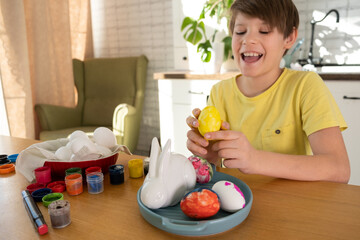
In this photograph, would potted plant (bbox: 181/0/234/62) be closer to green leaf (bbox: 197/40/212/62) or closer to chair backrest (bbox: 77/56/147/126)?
green leaf (bbox: 197/40/212/62)

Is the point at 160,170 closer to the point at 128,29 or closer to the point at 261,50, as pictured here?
the point at 261,50

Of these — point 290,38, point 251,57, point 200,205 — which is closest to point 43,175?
point 200,205

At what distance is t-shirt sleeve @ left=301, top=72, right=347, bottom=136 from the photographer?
888 millimetres

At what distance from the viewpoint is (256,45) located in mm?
1011

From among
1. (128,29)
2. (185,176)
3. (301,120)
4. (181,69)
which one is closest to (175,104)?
(181,69)

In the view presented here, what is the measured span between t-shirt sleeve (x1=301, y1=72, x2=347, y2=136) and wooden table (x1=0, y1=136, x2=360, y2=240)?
0.22 meters

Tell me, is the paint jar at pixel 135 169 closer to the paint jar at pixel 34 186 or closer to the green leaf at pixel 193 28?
the paint jar at pixel 34 186

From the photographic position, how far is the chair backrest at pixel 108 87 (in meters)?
2.99

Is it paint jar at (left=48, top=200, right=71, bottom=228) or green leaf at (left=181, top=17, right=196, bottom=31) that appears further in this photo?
green leaf at (left=181, top=17, right=196, bottom=31)

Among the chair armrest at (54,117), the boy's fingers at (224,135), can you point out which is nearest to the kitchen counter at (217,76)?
the chair armrest at (54,117)

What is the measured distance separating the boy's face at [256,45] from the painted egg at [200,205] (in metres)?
0.61

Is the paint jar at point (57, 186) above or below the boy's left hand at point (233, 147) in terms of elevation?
below

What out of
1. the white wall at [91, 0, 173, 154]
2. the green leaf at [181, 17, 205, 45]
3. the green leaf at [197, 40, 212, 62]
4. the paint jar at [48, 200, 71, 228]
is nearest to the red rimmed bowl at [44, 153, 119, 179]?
the paint jar at [48, 200, 71, 228]

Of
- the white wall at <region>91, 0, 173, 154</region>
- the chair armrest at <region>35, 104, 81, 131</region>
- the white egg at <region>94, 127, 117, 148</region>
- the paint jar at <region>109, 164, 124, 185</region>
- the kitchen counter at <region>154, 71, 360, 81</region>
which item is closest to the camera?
the paint jar at <region>109, 164, 124, 185</region>
